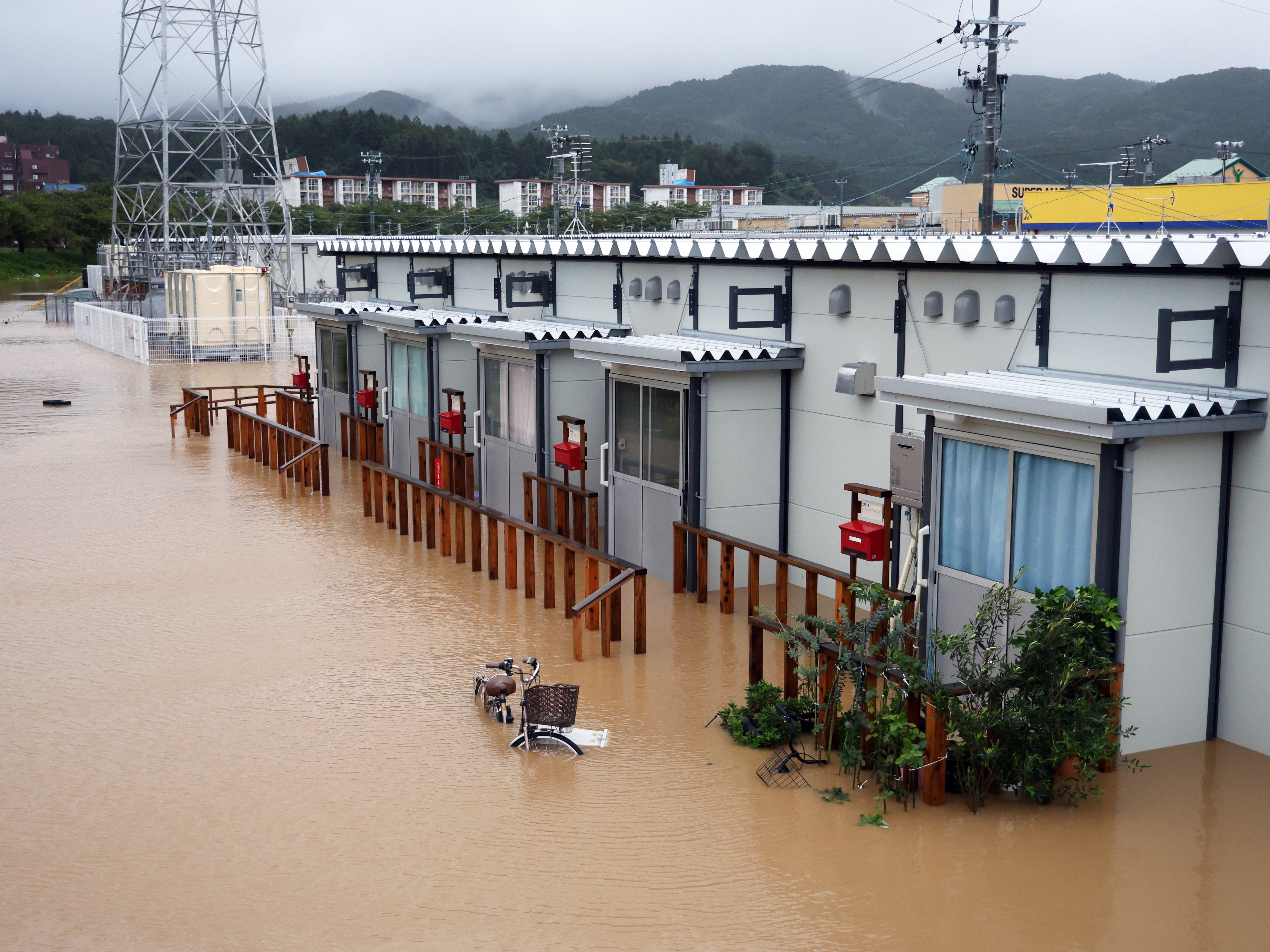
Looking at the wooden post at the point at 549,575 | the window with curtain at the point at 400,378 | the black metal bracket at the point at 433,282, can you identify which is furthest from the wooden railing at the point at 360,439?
the wooden post at the point at 549,575

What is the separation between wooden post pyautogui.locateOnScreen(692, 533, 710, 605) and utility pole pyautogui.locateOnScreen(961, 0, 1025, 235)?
16.3 meters

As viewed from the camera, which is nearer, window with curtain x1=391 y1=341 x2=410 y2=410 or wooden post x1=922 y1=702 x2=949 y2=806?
wooden post x1=922 y1=702 x2=949 y2=806

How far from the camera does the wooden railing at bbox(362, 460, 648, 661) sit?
35.2 ft

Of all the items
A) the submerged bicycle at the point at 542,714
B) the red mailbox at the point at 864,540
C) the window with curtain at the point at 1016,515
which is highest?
the window with curtain at the point at 1016,515

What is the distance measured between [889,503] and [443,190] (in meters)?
148

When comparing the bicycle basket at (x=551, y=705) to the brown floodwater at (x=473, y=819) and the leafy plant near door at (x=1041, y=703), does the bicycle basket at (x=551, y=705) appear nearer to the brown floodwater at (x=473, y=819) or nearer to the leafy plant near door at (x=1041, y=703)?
the brown floodwater at (x=473, y=819)

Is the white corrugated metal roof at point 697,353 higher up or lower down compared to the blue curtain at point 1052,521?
higher up

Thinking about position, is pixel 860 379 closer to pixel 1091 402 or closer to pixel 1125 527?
pixel 1091 402

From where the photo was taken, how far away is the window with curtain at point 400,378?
64.1 ft

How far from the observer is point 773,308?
509 inches

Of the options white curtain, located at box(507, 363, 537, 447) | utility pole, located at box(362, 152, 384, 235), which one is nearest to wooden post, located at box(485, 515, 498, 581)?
white curtain, located at box(507, 363, 537, 447)

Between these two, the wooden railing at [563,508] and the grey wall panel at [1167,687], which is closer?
the grey wall panel at [1167,687]

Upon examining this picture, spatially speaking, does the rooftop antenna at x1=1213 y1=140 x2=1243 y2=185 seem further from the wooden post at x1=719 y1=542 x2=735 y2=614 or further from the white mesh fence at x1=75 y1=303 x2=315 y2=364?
the wooden post at x1=719 y1=542 x2=735 y2=614

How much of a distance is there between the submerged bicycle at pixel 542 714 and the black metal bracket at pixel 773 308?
464 centimetres
